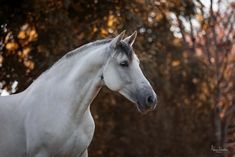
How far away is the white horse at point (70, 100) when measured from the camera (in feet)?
16.6

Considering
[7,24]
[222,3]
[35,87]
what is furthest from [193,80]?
[35,87]

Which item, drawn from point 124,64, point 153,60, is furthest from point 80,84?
point 153,60

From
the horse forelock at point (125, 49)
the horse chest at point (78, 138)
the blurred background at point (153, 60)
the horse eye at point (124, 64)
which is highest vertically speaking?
the horse forelock at point (125, 49)

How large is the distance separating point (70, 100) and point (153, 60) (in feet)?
27.3

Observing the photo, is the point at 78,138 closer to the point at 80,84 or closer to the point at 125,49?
the point at 80,84

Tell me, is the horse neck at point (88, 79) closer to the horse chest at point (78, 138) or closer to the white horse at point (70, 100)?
the white horse at point (70, 100)

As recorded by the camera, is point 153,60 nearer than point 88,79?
No

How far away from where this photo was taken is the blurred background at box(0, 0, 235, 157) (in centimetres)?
1172

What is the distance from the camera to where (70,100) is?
17.1 feet

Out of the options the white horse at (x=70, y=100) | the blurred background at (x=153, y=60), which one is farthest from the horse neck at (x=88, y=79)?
the blurred background at (x=153, y=60)

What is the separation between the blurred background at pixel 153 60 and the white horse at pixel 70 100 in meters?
5.84

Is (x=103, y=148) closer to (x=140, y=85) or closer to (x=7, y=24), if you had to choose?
(x=7, y=24)

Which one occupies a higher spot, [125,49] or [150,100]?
[125,49]

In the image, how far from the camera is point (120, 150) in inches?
720
